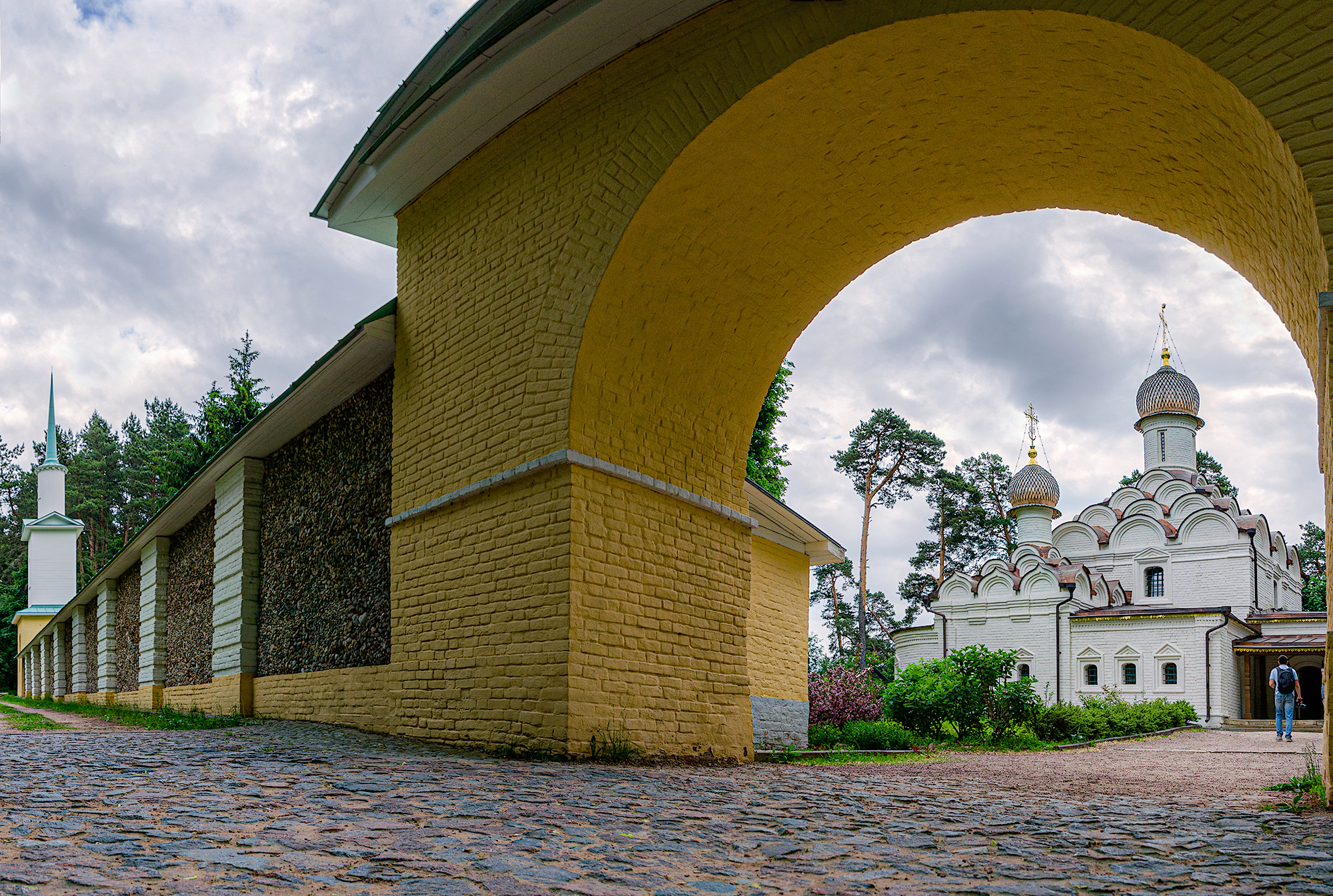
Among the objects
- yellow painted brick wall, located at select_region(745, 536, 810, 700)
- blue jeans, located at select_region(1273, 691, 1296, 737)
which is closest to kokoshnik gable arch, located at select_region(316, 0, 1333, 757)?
yellow painted brick wall, located at select_region(745, 536, 810, 700)

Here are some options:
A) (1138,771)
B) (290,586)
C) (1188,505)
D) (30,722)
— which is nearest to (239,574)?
(290,586)

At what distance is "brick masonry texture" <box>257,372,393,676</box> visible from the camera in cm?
1040

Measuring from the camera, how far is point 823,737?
1479 centimetres

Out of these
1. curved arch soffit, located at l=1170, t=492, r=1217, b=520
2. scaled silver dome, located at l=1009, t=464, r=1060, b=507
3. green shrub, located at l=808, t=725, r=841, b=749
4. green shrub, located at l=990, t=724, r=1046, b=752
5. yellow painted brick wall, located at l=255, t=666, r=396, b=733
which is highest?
scaled silver dome, located at l=1009, t=464, r=1060, b=507

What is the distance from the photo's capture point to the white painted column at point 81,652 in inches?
1050

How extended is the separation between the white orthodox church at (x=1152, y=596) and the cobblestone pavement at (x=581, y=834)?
27.1 meters

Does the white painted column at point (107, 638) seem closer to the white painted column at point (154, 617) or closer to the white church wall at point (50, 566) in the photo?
the white painted column at point (154, 617)

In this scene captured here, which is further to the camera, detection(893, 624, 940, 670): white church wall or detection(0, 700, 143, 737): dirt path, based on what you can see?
detection(893, 624, 940, 670): white church wall

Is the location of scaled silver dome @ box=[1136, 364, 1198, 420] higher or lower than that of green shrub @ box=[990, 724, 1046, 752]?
higher

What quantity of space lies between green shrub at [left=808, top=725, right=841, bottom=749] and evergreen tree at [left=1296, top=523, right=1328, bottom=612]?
3919 centimetres

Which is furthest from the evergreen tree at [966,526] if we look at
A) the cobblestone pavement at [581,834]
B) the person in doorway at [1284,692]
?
the cobblestone pavement at [581,834]

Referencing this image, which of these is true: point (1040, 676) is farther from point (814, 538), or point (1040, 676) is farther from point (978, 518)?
point (814, 538)

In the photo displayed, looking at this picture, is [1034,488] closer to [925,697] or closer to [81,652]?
[925,697]

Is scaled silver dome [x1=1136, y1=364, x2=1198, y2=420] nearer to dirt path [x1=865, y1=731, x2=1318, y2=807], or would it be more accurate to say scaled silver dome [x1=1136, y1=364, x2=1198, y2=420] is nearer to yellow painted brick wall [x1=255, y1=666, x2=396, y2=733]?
dirt path [x1=865, y1=731, x2=1318, y2=807]
